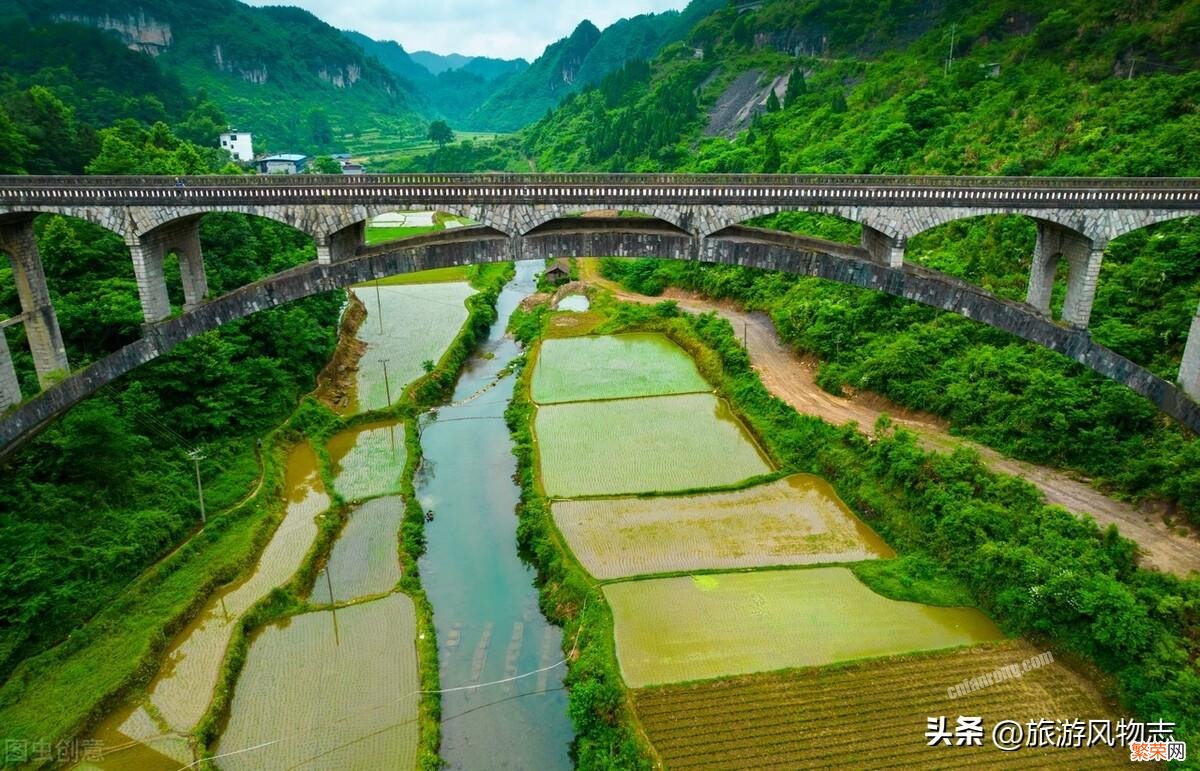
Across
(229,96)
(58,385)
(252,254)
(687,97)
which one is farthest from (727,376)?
(229,96)

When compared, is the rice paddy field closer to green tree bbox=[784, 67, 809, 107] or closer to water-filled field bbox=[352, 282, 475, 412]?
water-filled field bbox=[352, 282, 475, 412]

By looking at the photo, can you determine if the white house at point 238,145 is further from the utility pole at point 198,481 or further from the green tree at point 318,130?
the utility pole at point 198,481

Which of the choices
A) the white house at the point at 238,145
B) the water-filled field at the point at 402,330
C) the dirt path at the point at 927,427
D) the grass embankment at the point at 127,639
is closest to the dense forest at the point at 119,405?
the grass embankment at the point at 127,639

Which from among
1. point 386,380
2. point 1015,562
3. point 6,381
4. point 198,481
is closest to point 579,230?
point 386,380

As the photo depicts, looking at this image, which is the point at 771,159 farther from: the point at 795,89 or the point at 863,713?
the point at 863,713

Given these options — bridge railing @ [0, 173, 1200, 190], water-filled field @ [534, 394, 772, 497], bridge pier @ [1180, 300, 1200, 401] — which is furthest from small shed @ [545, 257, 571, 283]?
bridge pier @ [1180, 300, 1200, 401]

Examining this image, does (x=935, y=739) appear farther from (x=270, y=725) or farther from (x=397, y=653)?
(x=270, y=725)
